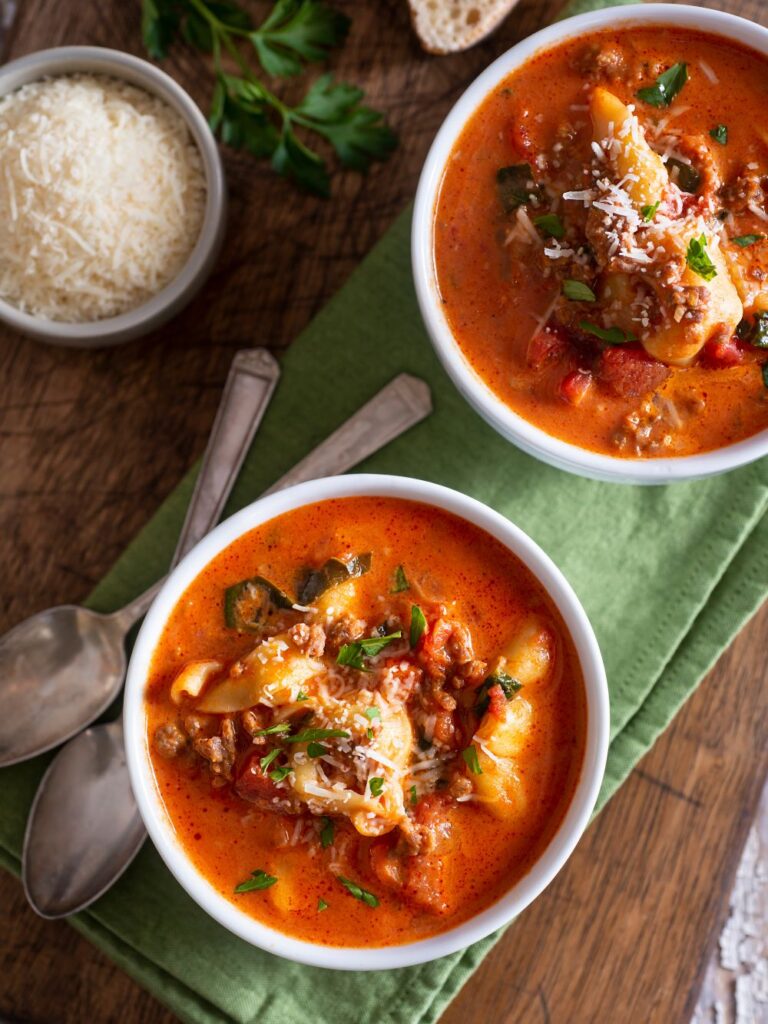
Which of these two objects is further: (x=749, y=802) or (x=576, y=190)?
(x=749, y=802)

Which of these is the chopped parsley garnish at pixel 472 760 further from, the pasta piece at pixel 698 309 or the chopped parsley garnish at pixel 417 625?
the pasta piece at pixel 698 309

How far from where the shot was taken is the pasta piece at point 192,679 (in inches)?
87.4

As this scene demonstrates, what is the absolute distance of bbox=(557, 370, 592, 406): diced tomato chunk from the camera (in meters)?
2.27

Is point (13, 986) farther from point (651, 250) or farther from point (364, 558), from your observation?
point (651, 250)

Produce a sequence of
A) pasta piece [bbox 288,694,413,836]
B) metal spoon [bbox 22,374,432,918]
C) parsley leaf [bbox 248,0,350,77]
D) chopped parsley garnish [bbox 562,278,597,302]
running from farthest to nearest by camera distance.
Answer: parsley leaf [bbox 248,0,350,77] → metal spoon [bbox 22,374,432,918] → chopped parsley garnish [bbox 562,278,597,302] → pasta piece [bbox 288,694,413,836]

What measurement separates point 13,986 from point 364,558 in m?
1.59

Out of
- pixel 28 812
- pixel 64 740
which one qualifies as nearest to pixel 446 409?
pixel 64 740

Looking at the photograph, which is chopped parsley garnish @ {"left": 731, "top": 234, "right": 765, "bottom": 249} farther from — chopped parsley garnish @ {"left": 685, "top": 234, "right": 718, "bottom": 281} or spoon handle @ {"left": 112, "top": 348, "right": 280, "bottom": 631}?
spoon handle @ {"left": 112, "top": 348, "right": 280, "bottom": 631}

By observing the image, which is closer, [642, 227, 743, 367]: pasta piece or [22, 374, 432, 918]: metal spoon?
[642, 227, 743, 367]: pasta piece

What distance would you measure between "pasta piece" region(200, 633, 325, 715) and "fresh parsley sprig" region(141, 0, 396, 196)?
1345 millimetres

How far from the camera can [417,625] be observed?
2.17m

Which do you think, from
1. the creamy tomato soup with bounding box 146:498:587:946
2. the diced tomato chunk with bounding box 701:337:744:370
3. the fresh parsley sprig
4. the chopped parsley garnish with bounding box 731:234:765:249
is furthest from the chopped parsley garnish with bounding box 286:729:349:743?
the fresh parsley sprig

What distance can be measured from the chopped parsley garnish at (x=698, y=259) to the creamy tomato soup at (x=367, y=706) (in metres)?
0.69

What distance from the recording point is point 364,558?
2.27 m
